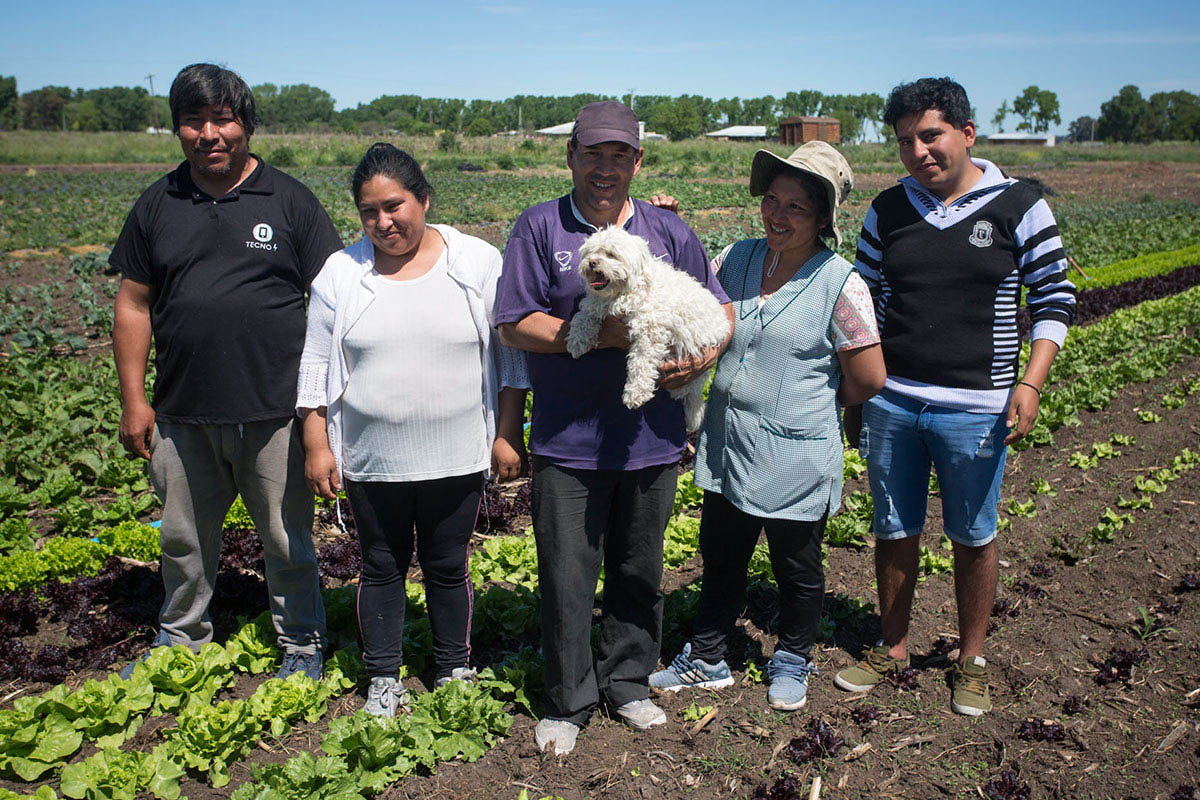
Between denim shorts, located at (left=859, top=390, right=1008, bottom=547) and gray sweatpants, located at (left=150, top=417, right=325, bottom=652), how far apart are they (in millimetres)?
2650

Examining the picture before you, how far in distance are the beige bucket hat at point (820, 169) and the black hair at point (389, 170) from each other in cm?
133

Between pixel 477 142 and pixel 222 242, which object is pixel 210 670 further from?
pixel 477 142

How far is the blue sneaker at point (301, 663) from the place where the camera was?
12.5 feet

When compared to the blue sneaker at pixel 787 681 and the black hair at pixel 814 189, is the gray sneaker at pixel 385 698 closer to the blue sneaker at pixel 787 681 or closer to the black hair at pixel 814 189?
the blue sneaker at pixel 787 681

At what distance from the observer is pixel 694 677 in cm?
382

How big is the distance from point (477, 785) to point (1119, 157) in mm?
86490

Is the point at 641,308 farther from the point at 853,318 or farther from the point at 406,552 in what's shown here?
the point at 406,552

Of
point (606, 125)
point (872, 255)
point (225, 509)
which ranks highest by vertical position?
point (606, 125)

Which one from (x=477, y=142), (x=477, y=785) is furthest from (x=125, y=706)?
(x=477, y=142)

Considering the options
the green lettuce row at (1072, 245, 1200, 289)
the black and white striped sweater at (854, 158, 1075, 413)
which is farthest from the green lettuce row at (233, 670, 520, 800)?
the green lettuce row at (1072, 245, 1200, 289)

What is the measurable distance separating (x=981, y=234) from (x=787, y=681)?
7.05 ft

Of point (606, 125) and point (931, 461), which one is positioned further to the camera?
point (931, 461)

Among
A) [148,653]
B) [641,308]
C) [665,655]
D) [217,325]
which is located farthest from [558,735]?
[217,325]

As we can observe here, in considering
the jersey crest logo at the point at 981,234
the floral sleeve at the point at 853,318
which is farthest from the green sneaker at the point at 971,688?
the jersey crest logo at the point at 981,234
